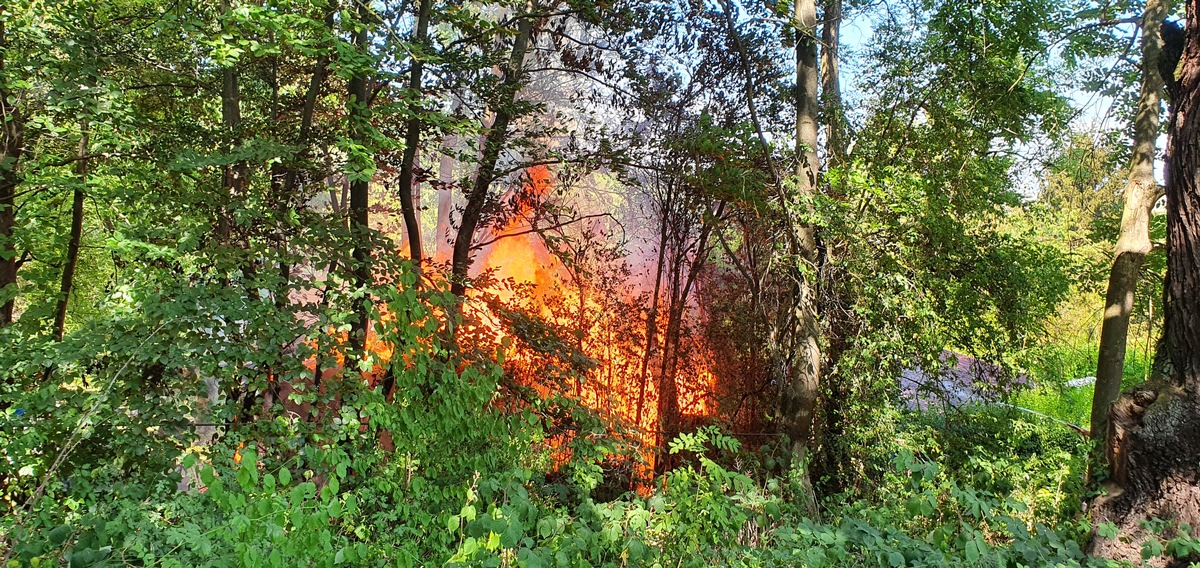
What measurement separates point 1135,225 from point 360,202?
5.53 meters

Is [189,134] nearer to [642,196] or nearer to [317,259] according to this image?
[317,259]

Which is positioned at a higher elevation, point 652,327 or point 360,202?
point 360,202

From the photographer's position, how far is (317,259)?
12.5 feet

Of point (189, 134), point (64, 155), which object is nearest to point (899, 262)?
point (189, 134)

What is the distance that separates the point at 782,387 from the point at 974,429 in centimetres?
171

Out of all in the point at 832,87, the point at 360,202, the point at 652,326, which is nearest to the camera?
the point at 360,202

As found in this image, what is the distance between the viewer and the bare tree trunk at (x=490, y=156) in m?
5.03

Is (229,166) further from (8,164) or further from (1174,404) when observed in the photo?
(1174,404)

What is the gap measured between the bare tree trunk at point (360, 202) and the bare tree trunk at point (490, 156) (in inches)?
31.0

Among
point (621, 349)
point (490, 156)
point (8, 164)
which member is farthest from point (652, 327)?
point (8, 164)

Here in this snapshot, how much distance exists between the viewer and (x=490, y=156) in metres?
5.34

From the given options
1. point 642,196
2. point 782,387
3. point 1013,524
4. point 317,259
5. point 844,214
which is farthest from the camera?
point 642,196

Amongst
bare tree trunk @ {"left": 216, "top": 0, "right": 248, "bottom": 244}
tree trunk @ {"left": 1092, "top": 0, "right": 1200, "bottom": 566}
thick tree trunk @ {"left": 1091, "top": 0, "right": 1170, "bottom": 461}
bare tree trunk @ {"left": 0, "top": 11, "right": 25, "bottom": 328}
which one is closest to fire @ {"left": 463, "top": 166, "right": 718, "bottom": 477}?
bare tree trunk @ {"left": 216, "top": 0, "right": 248, "bottom": 244}

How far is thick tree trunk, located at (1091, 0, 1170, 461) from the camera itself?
5223 millimetres
